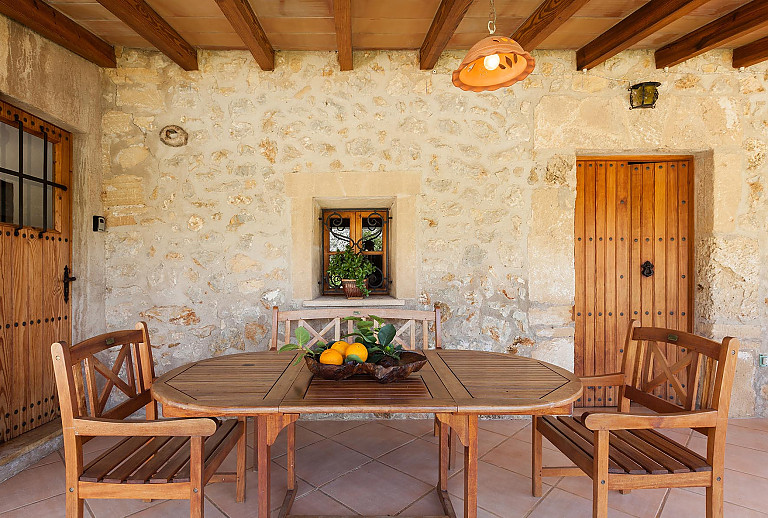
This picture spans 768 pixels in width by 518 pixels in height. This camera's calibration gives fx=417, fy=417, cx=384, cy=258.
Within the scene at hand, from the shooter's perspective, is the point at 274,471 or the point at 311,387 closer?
the point at 311,387

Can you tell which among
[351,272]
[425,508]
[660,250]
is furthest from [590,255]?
[425,508]

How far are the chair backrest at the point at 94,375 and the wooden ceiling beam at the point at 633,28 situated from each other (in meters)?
3.29

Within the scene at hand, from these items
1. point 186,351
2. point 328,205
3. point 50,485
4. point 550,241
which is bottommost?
point 50,485

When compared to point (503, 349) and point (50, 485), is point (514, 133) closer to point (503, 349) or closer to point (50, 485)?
point (503, 349)

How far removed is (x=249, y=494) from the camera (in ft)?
6.98

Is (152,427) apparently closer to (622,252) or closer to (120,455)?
(120,455)

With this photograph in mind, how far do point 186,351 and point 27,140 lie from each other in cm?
170

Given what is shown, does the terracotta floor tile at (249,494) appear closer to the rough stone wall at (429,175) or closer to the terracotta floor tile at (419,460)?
the terracotta floor tile at (419,460)

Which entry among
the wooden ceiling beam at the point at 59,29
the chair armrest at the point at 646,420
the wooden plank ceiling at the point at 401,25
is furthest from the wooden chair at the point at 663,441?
the wooden ceiling beam at the point at 59,29

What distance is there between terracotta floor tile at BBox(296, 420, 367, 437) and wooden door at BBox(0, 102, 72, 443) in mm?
1715

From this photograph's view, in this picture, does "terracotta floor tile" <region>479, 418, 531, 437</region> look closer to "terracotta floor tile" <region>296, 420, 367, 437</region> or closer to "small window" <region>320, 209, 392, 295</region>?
"terracotta floor tile" <region>296, 420, 367, 437</region>

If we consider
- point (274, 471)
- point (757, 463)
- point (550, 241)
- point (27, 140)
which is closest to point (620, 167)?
point (550, 241)

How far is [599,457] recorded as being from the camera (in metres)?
1.45

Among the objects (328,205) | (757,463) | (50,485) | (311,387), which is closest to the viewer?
(311,387)
